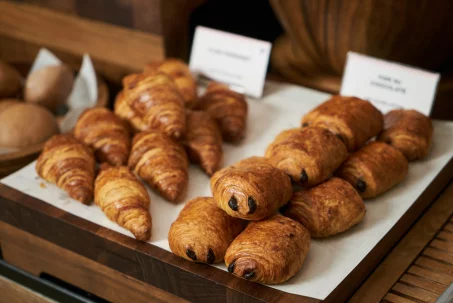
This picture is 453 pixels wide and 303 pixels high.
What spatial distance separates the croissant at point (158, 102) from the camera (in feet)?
3.90

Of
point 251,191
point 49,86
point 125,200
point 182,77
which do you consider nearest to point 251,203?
point 251,191

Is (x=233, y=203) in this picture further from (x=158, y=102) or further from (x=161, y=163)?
(x=158, y=102)

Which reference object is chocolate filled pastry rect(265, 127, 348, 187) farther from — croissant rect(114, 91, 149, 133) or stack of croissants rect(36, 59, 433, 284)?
croissant rect(114, 91, 149, 133)

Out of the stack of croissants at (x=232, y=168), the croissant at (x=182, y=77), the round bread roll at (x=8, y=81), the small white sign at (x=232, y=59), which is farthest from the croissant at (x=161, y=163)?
the round bread roll at (x=8, y=81)

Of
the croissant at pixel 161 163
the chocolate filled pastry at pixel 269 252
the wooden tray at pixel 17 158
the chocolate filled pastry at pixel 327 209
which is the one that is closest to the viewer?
the chocolate filled pastry at pixel 269 252

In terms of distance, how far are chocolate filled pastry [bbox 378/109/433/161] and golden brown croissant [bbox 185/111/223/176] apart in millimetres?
323

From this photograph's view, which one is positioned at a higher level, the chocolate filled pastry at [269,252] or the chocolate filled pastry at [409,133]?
the chocolate filled pastry at [409,133]

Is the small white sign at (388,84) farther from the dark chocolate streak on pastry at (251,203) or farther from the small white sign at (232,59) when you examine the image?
the dark chocolate streak on pastry at (251,203)

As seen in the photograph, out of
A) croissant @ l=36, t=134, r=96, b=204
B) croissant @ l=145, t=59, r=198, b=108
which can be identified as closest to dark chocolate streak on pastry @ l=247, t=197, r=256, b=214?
croissant @ l=36, t=134, r=96, b=204

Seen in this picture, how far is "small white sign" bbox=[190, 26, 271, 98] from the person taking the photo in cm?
146

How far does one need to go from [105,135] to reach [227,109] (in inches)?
10.6

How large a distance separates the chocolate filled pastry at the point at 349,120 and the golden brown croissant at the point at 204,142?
0.59 feet

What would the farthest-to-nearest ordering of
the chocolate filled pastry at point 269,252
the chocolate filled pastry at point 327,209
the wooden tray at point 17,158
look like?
the wooden tray at point 17,158, the chocolate filled pastry at point 327,209, the chocolate filled pastry at point 269,252

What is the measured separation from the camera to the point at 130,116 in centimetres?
129
